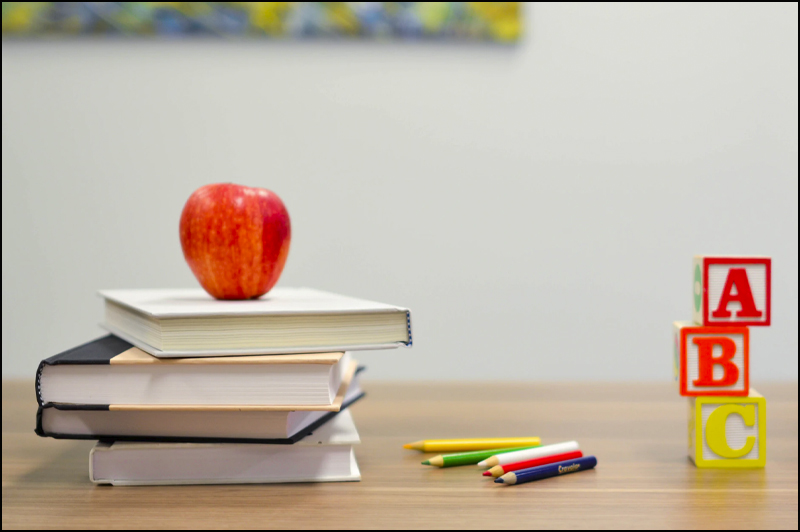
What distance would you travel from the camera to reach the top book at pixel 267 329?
53cm

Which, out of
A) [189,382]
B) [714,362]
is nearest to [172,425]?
[189,382]

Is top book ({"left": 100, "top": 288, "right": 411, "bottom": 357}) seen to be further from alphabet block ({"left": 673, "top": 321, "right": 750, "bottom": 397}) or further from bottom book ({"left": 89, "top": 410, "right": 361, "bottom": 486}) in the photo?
alphabet block ({"left": 673, "top": 321, "right": 750, "bottom": 397})

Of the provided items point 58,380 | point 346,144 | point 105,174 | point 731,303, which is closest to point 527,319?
point 346,144

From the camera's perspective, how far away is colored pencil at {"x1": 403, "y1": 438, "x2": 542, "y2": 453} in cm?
63

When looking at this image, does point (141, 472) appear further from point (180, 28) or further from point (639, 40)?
point (639, 40)

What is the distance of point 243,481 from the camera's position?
0.54 metres

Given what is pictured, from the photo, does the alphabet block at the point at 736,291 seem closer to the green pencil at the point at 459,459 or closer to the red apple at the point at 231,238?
the green pencil at the point at 459,459

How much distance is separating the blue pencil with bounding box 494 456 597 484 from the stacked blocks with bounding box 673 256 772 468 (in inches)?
4.1

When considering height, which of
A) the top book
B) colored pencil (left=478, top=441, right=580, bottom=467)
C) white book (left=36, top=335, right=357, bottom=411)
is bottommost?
colored pencil (left=478, top=441, right=580, bottom=467)

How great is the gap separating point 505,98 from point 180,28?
2.28 feet

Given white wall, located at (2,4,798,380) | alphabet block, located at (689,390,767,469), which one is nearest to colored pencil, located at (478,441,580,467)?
alphabet block, located at (689,390,767,469)

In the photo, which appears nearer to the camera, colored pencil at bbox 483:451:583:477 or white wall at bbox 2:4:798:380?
colored pencil at bbox 483:451:583:477

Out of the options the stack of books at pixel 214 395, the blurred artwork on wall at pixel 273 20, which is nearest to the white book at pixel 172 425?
the stack of books at pixel 214 395

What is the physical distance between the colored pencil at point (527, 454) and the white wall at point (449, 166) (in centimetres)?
84
